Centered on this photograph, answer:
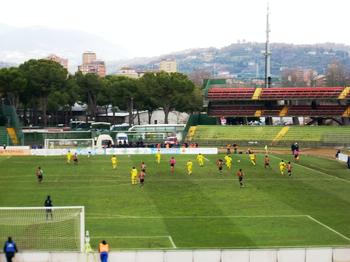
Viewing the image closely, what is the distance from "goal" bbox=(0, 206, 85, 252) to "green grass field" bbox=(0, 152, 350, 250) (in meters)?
1.28

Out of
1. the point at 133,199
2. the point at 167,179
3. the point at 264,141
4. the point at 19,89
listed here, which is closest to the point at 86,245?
the point at 133,199

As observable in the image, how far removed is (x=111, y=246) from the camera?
87.8ft

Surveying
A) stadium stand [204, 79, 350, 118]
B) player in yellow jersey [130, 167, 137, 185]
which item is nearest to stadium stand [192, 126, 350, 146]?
stadium stand [204, 79, 350, 118]

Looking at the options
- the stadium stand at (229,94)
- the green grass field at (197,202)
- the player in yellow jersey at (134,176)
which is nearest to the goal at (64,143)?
the green grass field at (197,202)

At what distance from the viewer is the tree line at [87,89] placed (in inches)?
4231

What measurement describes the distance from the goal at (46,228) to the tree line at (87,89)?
3002 inches

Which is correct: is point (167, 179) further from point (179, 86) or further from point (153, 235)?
point (179, 86)

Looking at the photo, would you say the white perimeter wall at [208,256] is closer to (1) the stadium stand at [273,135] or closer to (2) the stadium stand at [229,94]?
(1) the stadium stand at [273,135]

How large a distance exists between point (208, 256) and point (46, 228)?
981 centimetres

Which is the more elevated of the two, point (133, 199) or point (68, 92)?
point (68, 92)

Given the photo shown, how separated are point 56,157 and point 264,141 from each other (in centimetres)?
3208

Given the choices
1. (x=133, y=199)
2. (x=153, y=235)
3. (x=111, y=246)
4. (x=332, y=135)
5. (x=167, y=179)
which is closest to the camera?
(x=111, y=246)

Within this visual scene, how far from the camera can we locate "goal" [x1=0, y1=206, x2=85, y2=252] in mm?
26062

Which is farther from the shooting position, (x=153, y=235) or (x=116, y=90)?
(x=116, y=90)
